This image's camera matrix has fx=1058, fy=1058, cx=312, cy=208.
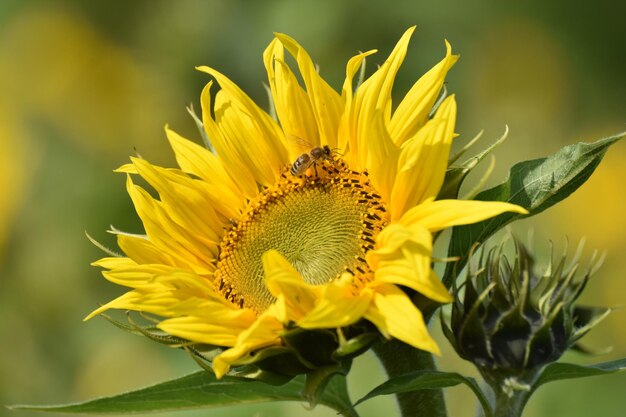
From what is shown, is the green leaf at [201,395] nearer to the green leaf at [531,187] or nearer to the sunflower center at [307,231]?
the sunflower center at [307,231]

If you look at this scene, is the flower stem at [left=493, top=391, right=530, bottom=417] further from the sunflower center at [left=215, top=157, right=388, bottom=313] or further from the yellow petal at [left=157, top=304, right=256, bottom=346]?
the yellow petal at [left=157, top=304, right=256, bottom=346]

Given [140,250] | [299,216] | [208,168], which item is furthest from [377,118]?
[140,250]

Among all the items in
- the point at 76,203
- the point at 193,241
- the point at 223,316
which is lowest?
the point at 223,316

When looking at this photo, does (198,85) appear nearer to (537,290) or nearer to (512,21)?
(512,21)

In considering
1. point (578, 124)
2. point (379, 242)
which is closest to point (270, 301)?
point (379, 242)

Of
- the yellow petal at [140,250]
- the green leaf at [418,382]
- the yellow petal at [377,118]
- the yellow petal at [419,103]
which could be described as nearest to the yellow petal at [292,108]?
the yellow petal at [377,118]

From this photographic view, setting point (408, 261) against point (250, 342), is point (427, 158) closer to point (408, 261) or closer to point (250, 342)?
point (408, 261)

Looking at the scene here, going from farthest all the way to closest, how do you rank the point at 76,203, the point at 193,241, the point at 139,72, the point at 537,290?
the point at 139,72, the point at 76,203, the point at 193,241, the point at 537,290
